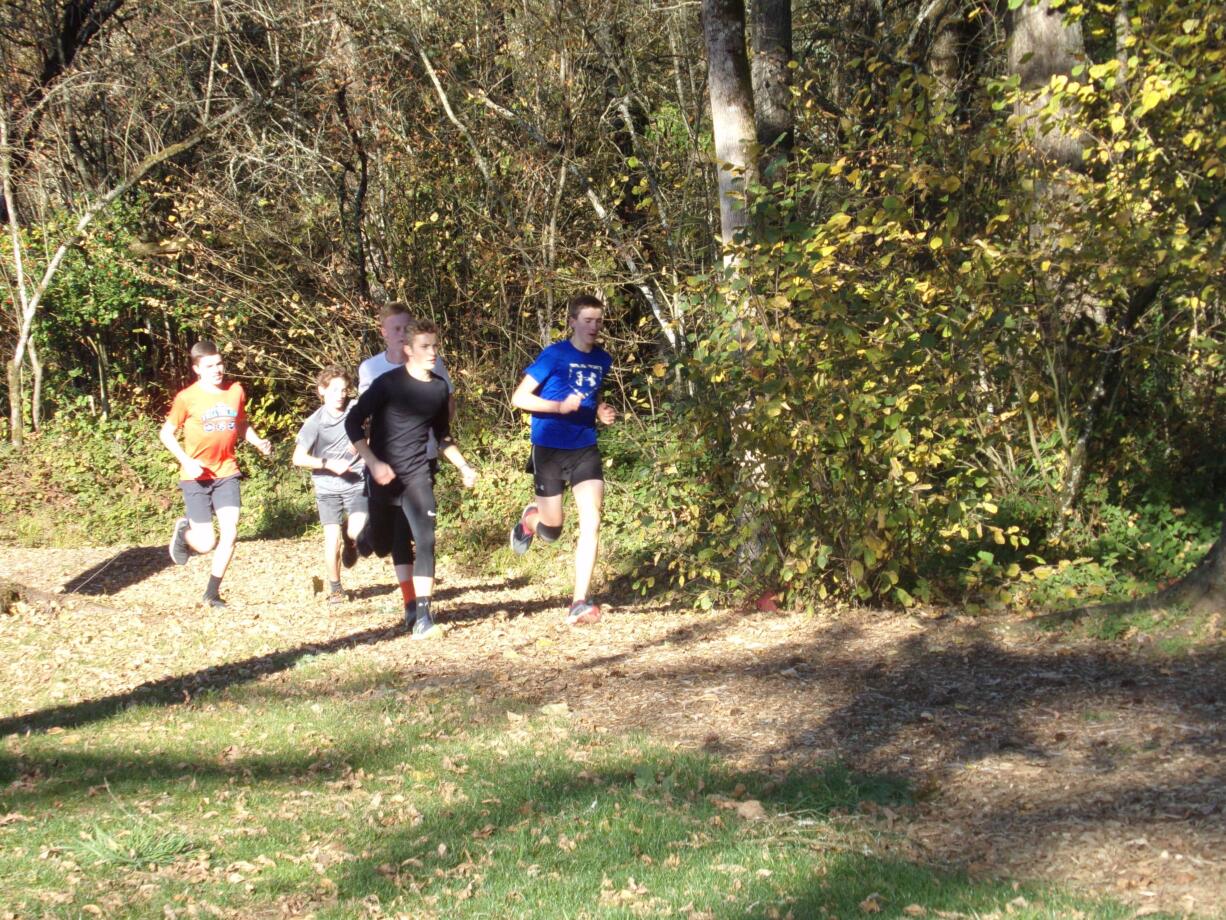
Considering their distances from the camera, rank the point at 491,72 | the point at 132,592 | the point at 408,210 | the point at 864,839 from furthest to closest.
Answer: the point at 408,210
the point at 491,72
the point at 132,592
the point at 864,839

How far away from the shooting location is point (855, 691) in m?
6.48

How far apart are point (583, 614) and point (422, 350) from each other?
1.98 m

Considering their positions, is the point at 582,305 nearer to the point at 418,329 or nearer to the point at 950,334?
the point at 418,329

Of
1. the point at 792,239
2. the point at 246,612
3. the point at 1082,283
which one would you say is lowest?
the point at 246,612

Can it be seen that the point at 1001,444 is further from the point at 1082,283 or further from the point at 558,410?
the point at 558,410

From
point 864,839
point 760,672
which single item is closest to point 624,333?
point 760,672

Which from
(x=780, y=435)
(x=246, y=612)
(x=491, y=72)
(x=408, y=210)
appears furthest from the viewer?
(x=408, y=210)

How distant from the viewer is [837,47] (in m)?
13.7

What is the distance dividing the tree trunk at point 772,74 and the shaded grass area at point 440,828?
16.5 feet

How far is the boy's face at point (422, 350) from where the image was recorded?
8180 mm

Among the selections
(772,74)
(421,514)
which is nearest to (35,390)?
(421,514)

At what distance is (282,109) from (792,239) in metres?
10.1

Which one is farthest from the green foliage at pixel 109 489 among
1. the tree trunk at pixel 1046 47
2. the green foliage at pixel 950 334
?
the tree trunk at pixel 1046 47

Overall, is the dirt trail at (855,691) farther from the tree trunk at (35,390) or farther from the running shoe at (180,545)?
the tree trunk at (35,390)
